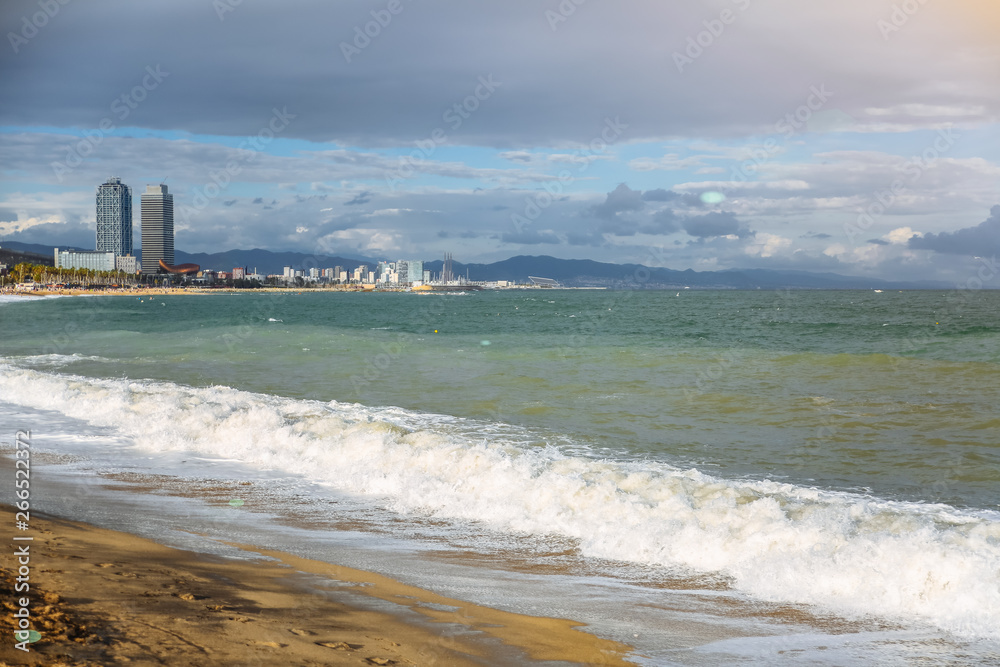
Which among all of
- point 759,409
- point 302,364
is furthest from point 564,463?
point 302,364

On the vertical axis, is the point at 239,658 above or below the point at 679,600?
above

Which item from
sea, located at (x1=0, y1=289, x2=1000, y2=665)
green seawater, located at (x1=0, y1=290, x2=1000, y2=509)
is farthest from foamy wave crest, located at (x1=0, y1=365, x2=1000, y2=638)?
green seawater, located at (x1=0, y1=290, x2=1000, y2=509)

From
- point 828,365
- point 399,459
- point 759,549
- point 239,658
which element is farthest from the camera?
point 828,365

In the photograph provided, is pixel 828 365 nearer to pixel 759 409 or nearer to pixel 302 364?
pixel 759 409

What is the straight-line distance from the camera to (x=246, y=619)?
16.9ft

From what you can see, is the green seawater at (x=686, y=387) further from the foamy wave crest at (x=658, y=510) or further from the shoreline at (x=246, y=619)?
the shoreline at (x=246, y=619)

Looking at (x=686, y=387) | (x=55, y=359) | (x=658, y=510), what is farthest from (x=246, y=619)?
(x=55, y=359)

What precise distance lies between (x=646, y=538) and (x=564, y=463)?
310 centimetres

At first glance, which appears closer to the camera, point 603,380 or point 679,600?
point 679,600

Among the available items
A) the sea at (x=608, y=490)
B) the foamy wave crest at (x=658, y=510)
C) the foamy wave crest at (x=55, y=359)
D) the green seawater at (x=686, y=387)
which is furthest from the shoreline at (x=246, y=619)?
the foamy wave crest at (x=55, y=359)

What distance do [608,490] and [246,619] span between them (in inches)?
223

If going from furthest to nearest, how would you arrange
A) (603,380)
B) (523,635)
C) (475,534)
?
(603,380)
(475,534)
(523,635)

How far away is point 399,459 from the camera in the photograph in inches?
476

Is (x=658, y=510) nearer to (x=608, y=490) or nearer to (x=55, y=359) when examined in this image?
(x=608, y=490)
